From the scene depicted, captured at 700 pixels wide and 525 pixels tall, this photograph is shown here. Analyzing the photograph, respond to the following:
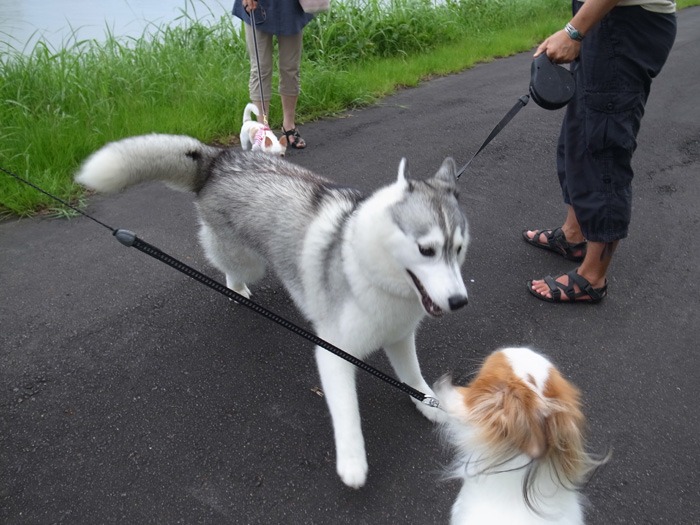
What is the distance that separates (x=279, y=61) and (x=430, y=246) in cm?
327

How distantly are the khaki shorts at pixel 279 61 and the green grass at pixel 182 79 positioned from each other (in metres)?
0.48

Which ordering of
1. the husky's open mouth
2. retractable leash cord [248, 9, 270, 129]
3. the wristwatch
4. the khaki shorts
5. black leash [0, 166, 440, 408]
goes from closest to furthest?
black leash [0, 166, 440, 408] → the husky's open mouth → the wristwatch → retractable leash cord [248, 9, 270, 129] → the khaki shorts

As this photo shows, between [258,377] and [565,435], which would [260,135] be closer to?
[258,377]

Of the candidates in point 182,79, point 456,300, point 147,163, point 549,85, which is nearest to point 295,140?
point 182,79

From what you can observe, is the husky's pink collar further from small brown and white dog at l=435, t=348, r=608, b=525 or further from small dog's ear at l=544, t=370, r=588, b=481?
small dog's ear at l=544, t=370, r=588, b=481

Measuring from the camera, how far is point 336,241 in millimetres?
2180

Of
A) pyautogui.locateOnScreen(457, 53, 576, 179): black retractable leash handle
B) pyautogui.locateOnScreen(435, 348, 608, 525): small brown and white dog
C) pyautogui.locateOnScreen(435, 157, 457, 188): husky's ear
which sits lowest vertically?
pyautogui.locateOnScreen(435, 348, 608, 525): small brown and white dog

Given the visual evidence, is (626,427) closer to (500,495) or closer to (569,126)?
(500,495)

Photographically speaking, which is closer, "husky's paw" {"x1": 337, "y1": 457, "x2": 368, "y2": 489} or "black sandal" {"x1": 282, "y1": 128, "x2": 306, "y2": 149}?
"husky's paw" {"x1": 337, "y1": 457, "x2": 368, "y2": 489}

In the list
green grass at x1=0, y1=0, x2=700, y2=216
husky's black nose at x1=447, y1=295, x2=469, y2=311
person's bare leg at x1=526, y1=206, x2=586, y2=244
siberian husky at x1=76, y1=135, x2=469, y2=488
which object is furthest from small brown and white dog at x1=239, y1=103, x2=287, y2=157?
husky's black nose at x1=447, y1=295, x2=469, y2=311

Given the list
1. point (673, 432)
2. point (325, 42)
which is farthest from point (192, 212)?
point (325, 42)

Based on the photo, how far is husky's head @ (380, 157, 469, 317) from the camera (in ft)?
5.77

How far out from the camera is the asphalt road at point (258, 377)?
75.6 inches

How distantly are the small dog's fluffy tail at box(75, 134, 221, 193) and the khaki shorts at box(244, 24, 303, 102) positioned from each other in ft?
6.85
